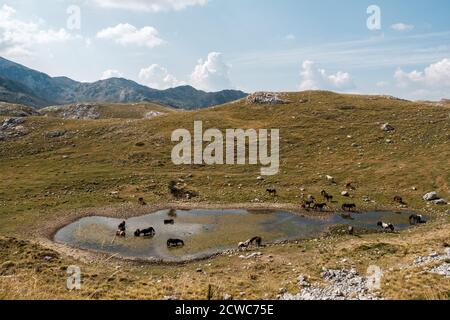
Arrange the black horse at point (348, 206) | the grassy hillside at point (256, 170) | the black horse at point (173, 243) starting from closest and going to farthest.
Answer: the grassy hillside at point (256, 170)
the black horse at point (173, 243)
the black horse at point (348, 206)

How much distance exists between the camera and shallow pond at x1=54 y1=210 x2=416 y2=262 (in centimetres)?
3859

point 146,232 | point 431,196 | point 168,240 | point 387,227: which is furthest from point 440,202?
point 146,232

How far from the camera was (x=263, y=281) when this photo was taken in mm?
28094

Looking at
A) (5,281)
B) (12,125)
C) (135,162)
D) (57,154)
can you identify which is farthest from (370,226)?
(12,125)

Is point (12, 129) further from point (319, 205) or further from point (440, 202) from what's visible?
point (440, 202)

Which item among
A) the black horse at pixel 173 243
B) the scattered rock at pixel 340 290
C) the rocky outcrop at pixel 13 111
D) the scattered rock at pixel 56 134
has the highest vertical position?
the rocky outcrop at pixel 13 111

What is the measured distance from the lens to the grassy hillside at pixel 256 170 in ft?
108

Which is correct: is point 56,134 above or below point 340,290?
above

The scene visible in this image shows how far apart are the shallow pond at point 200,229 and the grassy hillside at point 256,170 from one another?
3843mm

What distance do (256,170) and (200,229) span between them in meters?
27.8

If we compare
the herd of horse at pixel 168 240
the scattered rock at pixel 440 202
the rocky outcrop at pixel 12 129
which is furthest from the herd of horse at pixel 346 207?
the rocky outcrop at pixel 12 129

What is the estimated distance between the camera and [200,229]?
44.8 metres

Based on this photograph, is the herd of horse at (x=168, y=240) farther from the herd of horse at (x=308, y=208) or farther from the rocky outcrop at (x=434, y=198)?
the rocky outcrop at (x=434, y=198)

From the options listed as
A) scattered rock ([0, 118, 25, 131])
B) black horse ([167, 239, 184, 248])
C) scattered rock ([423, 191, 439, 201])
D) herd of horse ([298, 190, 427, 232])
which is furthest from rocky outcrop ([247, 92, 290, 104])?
black horse ([167, 239, 184, 248])
